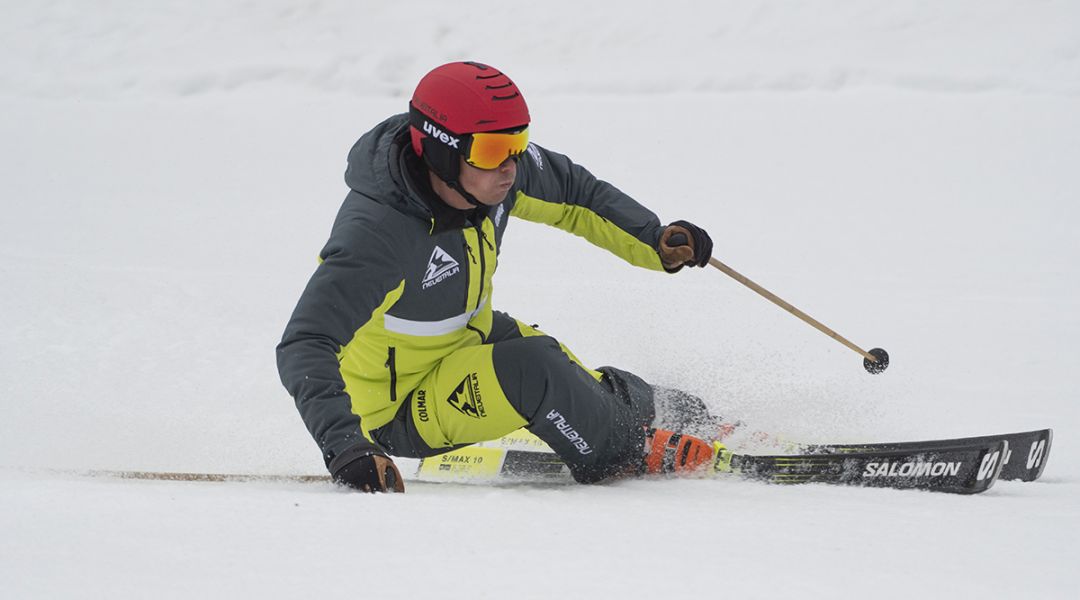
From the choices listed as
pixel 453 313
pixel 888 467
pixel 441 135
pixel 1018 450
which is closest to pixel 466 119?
pixel 441 135

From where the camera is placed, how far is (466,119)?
3.05 metres

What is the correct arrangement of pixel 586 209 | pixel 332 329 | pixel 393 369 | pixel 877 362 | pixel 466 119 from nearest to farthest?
pixel 332 329 → pixel 466 119 → pixel 393 369 → pixel 586 209 → pixel 877 362

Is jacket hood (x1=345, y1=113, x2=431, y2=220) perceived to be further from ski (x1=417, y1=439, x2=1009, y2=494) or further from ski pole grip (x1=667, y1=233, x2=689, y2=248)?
ski (x1=417, y1=439, x2=1009, y2=494)

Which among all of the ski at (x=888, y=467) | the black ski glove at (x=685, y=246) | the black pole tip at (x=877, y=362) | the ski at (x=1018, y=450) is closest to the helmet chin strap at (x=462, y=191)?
the black ski glove at (x=685, y=246)

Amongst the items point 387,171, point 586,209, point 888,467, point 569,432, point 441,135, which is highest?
point 586,209

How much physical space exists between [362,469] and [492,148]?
1.02m

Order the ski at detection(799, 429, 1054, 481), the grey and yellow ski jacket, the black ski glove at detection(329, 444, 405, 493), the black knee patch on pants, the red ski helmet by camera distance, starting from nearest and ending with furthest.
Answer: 1. the black ski glove at detection(329, 444, 405, 493)
2. the grey and yellow ski jacket
3. the red ski helmet
4. the black knee patch on pants
5. the ski at detection(799, 429, 1054, 481)

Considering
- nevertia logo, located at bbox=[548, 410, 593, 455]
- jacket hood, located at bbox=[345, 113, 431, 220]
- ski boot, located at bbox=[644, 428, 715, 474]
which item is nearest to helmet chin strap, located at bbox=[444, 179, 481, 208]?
jacket hood, located at bbox=[345, 113, 431, 220]

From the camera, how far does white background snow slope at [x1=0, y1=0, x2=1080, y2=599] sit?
2.16 metres

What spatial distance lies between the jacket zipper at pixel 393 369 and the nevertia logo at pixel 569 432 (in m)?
0.54

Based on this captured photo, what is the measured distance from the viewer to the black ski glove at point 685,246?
12.1 ft

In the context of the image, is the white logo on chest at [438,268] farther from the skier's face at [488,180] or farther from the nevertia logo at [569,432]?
the nevertia logo at [569,432]

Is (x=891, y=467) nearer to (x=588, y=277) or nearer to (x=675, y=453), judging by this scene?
(x=675, y=453)

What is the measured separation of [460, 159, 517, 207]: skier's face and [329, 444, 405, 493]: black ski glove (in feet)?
2.89
